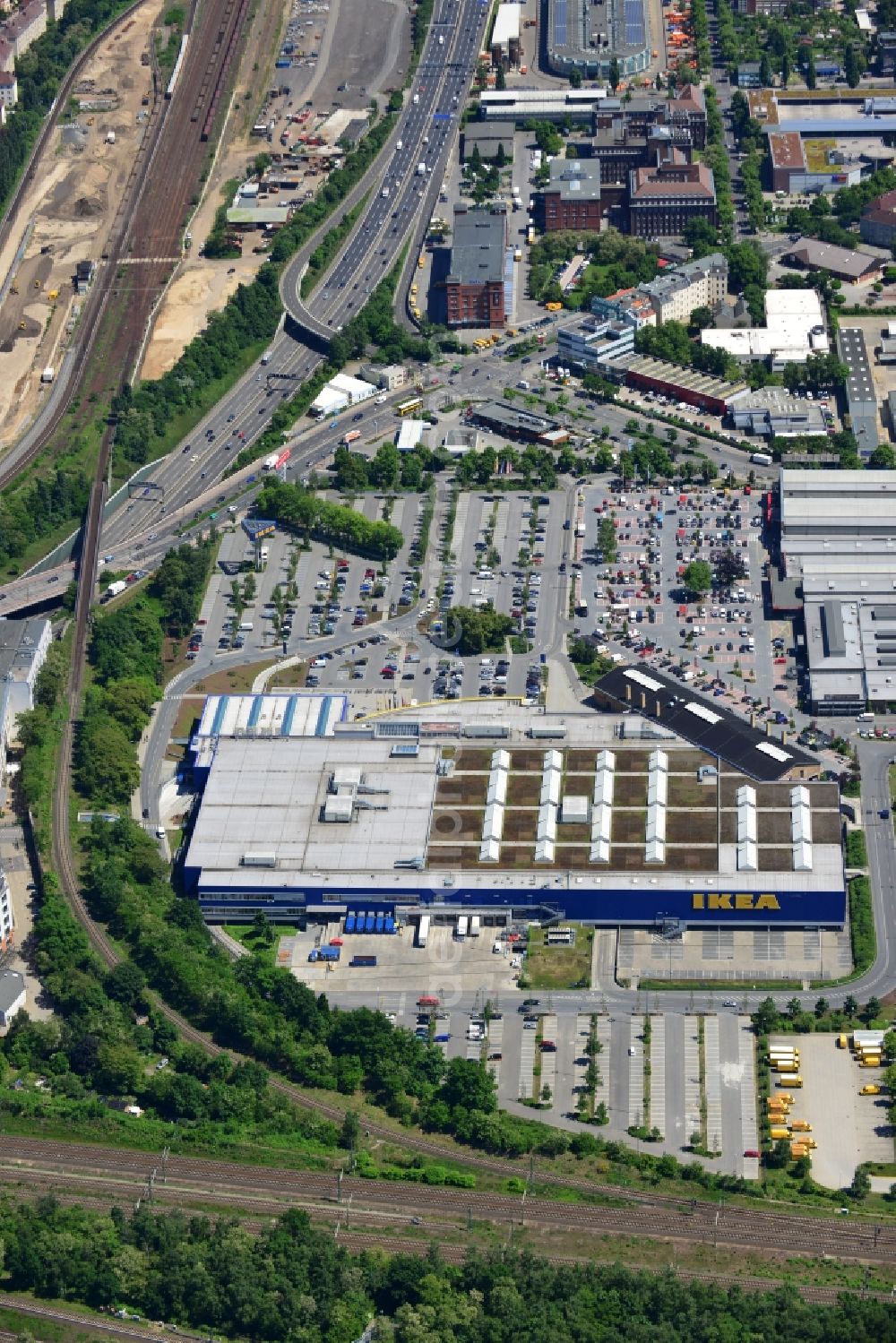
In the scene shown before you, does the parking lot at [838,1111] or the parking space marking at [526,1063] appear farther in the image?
the parking space marking at [526,1063]

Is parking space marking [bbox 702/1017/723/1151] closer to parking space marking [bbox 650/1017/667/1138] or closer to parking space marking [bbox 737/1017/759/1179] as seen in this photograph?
parking space marking [bbox 737/1017/759/1179]

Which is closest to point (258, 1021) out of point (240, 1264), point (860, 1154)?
point (240, 1264)

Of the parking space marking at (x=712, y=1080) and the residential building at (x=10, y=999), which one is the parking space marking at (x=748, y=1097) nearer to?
the parking space marking at (x=712, y=1080)

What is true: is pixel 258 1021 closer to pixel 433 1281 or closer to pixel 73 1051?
pixel 73 1051

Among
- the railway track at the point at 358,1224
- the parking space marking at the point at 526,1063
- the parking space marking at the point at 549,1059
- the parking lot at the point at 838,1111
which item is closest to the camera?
the railway track at the point at 358,1224

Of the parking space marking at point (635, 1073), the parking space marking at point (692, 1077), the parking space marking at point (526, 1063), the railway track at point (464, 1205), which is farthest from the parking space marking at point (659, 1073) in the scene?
the railway track at point (464, 1205)

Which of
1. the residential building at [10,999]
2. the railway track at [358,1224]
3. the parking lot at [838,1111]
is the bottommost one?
the railway track at [358,1224]
